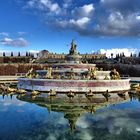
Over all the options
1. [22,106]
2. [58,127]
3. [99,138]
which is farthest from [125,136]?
[22,106]

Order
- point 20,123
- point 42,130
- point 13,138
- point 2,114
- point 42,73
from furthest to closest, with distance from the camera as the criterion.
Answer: point 42,73 → point 2,114 → point 20,123 → point 42,130 → point 13,138

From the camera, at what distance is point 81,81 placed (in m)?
36.3

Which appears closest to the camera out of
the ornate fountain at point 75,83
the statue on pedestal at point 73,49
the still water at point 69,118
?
the still water at point 69,118

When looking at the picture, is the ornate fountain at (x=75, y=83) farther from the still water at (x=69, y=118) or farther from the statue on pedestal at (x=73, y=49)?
the statue on pedestal at (x=73, y=49)

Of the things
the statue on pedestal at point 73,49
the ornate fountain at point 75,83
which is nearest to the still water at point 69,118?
the ornate fountain at point 75,83

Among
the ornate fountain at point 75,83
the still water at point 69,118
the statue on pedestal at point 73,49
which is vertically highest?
the statue on pedestal at point 73,49

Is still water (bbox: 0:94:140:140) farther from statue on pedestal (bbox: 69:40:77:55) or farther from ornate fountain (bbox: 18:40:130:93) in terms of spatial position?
statue on pedestal (bbox: 69:40:77:55)

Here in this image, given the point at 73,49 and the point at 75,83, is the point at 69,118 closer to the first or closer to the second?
the point at 75,83

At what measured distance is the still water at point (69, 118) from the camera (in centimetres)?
1897

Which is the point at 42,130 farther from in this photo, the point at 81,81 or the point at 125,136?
the point at 81,81

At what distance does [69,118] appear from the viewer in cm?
2325

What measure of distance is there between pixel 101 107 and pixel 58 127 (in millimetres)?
7799

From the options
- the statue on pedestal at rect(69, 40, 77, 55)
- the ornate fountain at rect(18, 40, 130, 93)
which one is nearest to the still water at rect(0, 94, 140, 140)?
the ornate fountain at rect(18, 40, 130, 93)

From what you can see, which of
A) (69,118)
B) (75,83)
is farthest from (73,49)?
(69,118)
